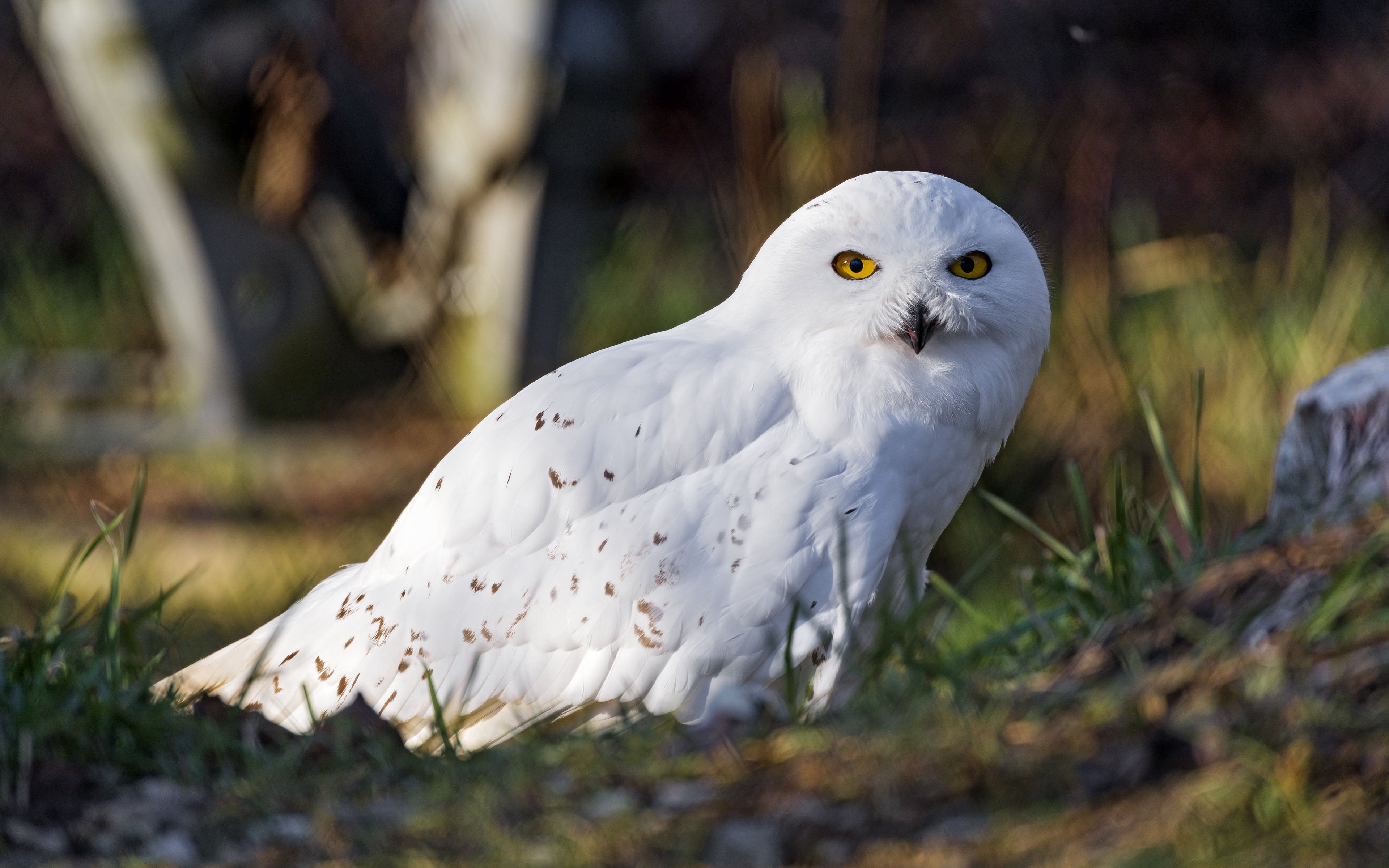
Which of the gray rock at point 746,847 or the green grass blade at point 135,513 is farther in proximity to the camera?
the green grass blade at point 135,513

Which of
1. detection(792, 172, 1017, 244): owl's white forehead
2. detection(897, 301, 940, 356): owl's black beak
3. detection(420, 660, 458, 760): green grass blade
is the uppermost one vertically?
detection(792, 172, 1017, 244): owl's white forehead

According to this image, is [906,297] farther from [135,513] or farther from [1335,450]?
[135,513]

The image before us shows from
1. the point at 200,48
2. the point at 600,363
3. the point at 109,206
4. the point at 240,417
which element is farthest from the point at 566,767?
the point at 109,206

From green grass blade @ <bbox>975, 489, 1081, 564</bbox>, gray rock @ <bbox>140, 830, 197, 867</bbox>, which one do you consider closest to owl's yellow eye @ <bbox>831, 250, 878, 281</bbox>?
green grass blade @ <bbox>975, 489, 1081, 564</bbox>

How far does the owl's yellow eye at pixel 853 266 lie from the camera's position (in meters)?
2.23

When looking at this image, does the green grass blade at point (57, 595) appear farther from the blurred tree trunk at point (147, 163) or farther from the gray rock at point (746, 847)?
the blurred tree trunk at point (147, 163)

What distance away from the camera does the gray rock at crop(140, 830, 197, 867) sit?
4.55 feet

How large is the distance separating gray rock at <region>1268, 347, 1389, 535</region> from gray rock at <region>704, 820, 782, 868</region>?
971 millimetres

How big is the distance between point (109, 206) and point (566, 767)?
6841 mm

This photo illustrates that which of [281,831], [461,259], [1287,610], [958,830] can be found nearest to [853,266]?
[1287,610]

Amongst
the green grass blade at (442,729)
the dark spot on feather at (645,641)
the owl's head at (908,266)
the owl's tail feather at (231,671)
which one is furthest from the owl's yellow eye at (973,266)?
the owl's tail feather at (231,671)

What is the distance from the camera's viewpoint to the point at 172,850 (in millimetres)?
1414

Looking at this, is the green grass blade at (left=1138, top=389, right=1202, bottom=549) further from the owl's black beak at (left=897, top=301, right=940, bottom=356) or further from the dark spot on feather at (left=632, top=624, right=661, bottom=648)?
the dark spot on feather at (left=632, top=624, right=661, bottom=648)

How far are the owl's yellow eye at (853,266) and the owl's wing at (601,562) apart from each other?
0.22 m
